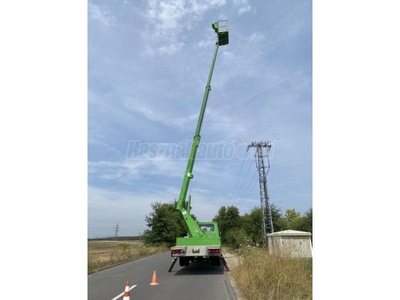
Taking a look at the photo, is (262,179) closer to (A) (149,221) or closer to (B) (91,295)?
(A) (149,221)

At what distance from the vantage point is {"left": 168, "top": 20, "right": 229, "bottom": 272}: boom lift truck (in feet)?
38.3

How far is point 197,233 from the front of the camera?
1283 centimetres

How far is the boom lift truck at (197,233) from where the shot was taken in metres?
11.7

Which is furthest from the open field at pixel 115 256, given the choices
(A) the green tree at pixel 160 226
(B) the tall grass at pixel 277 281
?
(B) the tall grass at pixel 277 281

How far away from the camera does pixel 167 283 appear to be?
980 centimetres

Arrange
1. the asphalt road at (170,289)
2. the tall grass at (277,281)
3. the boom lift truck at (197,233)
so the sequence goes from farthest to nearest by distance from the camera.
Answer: the boom lift truck at (197,233)
the asphalt road at (170,289)
the tall grass at (277,281)

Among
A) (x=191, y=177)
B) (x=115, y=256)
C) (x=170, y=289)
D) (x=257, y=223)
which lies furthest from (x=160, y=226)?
(x=170, y=289)

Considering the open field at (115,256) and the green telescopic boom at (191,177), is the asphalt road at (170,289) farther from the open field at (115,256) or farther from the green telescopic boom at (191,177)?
the open field at (115,256)

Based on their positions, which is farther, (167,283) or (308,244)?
(308,244)

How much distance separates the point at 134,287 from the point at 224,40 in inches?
505

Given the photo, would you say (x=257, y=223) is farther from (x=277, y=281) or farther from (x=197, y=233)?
(x=277, y=281)

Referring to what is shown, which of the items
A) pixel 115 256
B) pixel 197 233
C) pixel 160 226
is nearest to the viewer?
pixel 197 233

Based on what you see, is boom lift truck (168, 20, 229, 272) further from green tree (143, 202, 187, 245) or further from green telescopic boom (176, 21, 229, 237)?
green tree (143, 202, 187, 245)
